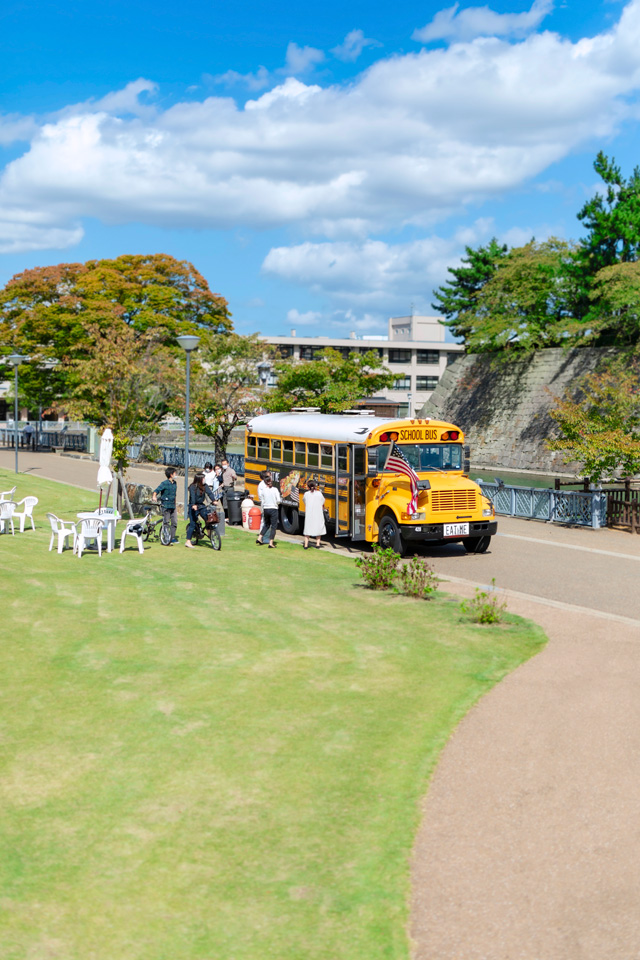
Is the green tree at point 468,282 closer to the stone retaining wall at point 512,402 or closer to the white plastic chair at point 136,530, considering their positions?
the stone retaining wall at point 512,402

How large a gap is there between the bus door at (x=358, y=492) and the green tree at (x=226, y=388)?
16.6 m

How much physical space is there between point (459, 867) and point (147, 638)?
646 cm

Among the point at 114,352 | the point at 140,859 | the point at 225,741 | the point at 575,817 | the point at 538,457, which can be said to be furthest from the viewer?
the point at 538,457

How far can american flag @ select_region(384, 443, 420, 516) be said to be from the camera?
18875 mm

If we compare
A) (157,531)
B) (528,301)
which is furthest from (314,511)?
(528,301)

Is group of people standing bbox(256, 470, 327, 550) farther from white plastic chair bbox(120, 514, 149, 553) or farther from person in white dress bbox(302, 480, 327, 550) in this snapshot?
white plastic chair bbox(120, 514, 149, 553)

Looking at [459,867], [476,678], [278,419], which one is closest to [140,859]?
[459,867]

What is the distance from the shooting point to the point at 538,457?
54312 millimetres

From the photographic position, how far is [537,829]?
21.6 feet

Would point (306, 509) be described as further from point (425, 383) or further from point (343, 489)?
point (425, 383)

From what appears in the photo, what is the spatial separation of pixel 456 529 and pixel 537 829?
12978 millimetres

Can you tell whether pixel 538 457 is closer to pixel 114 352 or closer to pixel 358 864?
pixel 114 352

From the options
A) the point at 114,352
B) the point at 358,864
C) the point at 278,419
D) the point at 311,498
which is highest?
the point at 114,352

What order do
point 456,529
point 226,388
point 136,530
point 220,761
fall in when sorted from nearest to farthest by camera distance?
point 220,761 < point 456,529 < point 136,530 < point 226,388
